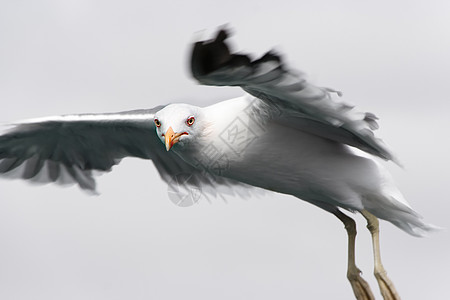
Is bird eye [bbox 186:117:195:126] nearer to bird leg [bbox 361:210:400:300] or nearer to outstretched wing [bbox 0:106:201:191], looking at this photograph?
outstretched wing [bbox 0:106:201:191]

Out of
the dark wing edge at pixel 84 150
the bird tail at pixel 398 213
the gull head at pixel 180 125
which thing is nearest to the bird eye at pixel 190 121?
the gull head at pixel 180 125

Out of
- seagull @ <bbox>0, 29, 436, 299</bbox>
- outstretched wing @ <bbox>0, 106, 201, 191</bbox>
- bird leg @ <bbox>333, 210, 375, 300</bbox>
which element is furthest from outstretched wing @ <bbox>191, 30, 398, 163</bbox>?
outstretched wing @ <bbox>0, 106, 201, 191</bbox>

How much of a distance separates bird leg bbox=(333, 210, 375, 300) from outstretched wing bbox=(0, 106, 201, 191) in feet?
6.19

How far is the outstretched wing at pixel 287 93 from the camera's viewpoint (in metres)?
6.00

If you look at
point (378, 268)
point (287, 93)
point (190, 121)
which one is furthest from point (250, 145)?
point (378, 268)

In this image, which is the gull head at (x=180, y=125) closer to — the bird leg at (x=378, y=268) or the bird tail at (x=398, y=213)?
the bird tail at (x=398, y=213)

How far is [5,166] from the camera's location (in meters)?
10.2

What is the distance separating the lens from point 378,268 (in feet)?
29.1

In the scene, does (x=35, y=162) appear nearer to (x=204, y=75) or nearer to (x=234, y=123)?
(x=234, y=123)

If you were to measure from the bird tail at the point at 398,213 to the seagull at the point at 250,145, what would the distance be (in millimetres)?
10

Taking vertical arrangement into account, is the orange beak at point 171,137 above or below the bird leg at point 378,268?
above

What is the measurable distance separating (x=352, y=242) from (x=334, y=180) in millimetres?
1485

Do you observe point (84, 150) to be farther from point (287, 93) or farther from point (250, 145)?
point (287, 93)

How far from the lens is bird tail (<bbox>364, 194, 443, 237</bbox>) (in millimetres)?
8461
